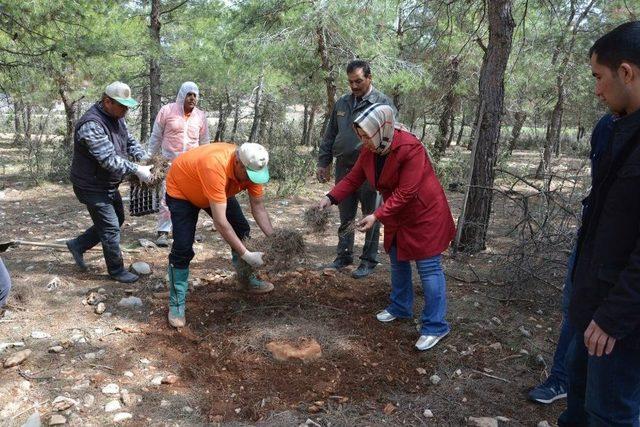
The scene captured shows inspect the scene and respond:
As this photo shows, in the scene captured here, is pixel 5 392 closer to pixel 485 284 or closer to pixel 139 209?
pixel 139 209

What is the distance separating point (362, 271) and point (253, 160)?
6.38ft

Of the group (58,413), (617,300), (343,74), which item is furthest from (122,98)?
(343,74)

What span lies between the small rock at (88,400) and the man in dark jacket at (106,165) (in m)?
1.71

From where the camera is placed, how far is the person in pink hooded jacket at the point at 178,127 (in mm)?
5051

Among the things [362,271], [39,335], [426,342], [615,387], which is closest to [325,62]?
[362,271]

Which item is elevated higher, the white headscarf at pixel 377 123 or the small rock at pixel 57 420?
the white headscarf at pixel 377 123

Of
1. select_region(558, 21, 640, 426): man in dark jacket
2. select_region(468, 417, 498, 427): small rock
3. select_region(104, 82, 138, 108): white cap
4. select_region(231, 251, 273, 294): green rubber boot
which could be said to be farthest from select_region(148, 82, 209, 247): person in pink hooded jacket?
select_region(558, 21, 640, 426): man in dark jacket

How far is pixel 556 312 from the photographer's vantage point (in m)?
3.89

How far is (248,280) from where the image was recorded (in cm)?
402

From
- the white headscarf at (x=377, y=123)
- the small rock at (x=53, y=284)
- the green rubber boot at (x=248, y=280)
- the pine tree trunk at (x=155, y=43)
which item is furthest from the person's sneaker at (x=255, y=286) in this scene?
the pine tree trunk at (x=155, y=43)

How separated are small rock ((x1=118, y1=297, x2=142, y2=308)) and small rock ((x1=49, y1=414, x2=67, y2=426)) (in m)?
1.39

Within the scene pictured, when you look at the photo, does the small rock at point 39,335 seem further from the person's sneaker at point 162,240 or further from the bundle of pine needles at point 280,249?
the person's sneaker at point 162,240

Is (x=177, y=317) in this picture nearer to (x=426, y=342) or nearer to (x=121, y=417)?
(x=121, y=417)

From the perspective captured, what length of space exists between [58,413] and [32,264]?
2.57 meters
